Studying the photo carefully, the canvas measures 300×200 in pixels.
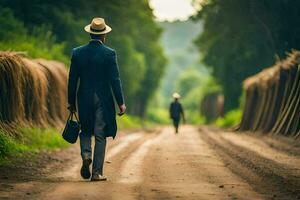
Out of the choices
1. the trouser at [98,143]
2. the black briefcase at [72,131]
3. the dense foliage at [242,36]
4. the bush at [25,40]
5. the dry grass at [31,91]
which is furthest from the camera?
the dense foliage at [242,36]

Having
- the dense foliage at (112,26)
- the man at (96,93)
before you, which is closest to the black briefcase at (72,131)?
the man at (96,93)

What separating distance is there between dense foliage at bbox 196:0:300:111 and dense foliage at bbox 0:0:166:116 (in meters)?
5.06

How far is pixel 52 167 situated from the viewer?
46.2ft

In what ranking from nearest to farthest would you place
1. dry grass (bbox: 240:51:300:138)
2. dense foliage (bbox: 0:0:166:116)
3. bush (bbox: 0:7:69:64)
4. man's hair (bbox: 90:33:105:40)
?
man's hair (bbox: 90:33:105:40) → bush (bbox: 0:7:69:64) → dry grass (bbox: 240:51:300:138) → dense foliage (bbox: 0:0:166:116)

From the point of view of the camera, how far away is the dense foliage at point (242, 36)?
31953 millimetres

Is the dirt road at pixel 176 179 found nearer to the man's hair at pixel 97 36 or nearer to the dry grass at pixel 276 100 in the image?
the man's hair at pixel 97 36

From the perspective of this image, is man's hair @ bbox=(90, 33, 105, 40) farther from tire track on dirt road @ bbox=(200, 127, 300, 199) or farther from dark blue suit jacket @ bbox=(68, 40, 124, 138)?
tire track on dirt road @ bbox=(200, 127, 300, 199)

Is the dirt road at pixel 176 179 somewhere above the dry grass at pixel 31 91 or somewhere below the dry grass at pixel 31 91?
below

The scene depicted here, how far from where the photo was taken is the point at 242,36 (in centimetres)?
3812

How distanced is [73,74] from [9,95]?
6917 mm

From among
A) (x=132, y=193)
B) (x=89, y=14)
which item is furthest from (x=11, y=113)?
(x=89, y=14)

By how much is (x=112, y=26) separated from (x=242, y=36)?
1265cm

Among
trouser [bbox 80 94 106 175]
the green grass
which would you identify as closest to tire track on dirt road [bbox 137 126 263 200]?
trouser [bbox 80 94 106 175]

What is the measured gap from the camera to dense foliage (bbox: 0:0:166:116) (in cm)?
3819
